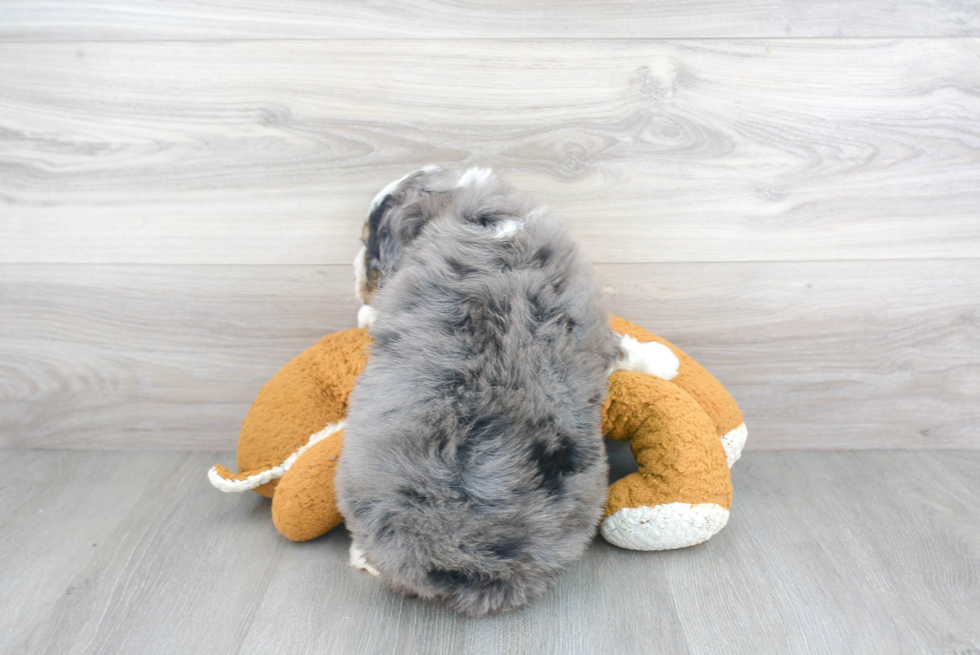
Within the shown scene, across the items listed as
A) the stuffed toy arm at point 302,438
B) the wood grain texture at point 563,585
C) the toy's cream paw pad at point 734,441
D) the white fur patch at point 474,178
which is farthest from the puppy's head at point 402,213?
the toy's cream paw pad at point 734,441

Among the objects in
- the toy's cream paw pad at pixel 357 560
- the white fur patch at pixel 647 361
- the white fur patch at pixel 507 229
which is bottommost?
the toy's cream paw pad at pixel 357 560

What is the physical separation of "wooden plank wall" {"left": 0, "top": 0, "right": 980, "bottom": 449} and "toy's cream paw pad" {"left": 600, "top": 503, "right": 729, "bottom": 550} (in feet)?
1.11

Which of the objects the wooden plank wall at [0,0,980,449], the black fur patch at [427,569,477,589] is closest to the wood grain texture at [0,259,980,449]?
the wooden plank wall at [0,0,980,449]

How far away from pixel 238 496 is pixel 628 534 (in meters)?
0.60

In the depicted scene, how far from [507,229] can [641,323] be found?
43 centimetres

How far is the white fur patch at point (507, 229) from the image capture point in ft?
2.46

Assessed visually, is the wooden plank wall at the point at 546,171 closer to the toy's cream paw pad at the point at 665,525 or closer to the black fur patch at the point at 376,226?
the black fur patch at the point at 376,226

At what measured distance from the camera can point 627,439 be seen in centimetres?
93

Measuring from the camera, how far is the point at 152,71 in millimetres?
1036

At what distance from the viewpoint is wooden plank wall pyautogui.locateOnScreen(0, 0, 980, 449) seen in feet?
3.32

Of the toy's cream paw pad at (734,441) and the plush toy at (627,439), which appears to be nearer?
the plush toy at (627,439)

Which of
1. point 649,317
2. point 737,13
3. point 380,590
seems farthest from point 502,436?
point 737,13

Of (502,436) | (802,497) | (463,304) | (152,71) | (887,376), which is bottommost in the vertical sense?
(802,497)

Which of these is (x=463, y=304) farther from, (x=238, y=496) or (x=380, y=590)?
(x=238, y=496)
